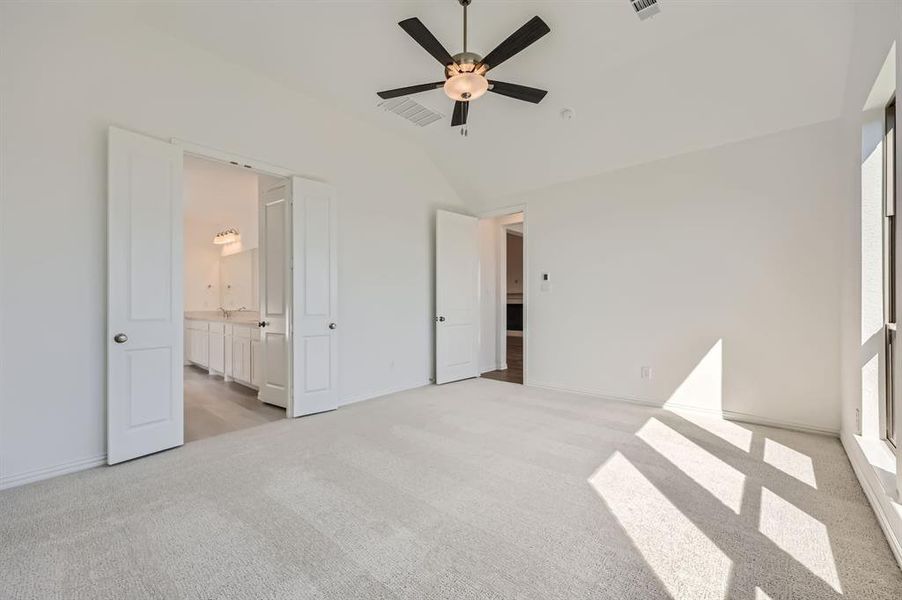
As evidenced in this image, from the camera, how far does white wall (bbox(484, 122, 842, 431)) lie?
129 inches

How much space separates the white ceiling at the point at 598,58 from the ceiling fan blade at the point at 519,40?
1.95 feet

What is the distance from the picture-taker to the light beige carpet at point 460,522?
1.54 meters

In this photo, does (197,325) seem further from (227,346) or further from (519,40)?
(519,40)

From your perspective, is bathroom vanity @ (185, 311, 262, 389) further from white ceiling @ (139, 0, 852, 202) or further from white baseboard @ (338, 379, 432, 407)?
white ceiling @ (139, 0, 852, 202)

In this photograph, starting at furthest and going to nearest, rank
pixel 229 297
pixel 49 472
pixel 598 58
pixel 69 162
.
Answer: pixel 229 297 < pixel 598 58 < pixel 69 162 < pixel 49 472

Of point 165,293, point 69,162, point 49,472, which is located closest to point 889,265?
point 165,293

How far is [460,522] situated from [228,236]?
266 inches

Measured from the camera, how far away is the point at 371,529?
1.91 meters

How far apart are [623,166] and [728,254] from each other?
143 centimetres

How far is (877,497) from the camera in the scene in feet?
6.62

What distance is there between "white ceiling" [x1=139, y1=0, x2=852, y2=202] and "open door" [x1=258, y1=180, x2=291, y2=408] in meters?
1.29

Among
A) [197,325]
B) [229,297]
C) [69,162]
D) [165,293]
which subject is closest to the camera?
[69,162]

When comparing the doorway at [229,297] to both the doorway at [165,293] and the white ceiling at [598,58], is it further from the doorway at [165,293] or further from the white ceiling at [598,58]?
the white ceiling at [598,58]

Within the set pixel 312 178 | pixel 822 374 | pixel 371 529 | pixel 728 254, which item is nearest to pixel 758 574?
pixel 371 529
